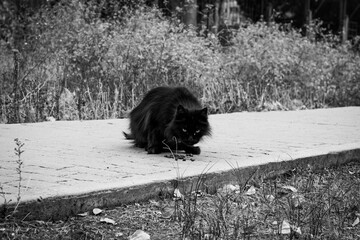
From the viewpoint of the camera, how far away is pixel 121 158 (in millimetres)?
4648

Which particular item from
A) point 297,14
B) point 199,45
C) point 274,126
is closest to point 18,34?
point 199,45

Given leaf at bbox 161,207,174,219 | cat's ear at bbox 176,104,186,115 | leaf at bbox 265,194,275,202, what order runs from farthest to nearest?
cat's ear at bbox 176,104,186,115 < leaf at bbox 265,194,275,202 < leaf at bbox 161,207,174,219

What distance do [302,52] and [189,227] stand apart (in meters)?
9.56

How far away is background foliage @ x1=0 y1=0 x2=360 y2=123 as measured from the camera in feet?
26.6

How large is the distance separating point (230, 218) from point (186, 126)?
1.54 m

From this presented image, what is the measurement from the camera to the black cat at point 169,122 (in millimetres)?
4867

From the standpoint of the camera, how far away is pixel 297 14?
27969 millimetres

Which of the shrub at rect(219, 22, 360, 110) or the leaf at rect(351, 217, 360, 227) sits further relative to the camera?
the shrub at rect(219, 22, 360, 110)

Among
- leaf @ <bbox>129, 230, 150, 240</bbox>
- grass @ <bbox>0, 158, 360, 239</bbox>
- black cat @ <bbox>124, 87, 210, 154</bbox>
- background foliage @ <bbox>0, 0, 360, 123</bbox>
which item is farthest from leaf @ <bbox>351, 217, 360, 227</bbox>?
background foliage @ <bbox>0, 0, 360, 123</bbox>

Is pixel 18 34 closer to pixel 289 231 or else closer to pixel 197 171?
pixel 197 171

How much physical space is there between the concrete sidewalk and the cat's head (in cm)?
21

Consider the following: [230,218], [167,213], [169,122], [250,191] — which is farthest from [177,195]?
[169,122]

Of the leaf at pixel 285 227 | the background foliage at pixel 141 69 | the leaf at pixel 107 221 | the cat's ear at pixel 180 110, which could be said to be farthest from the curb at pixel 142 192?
the background foliage at pixel 141 69

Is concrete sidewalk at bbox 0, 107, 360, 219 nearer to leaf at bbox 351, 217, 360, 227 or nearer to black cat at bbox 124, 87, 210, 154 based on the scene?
black cat at bbox 124, 87, 210, 154
